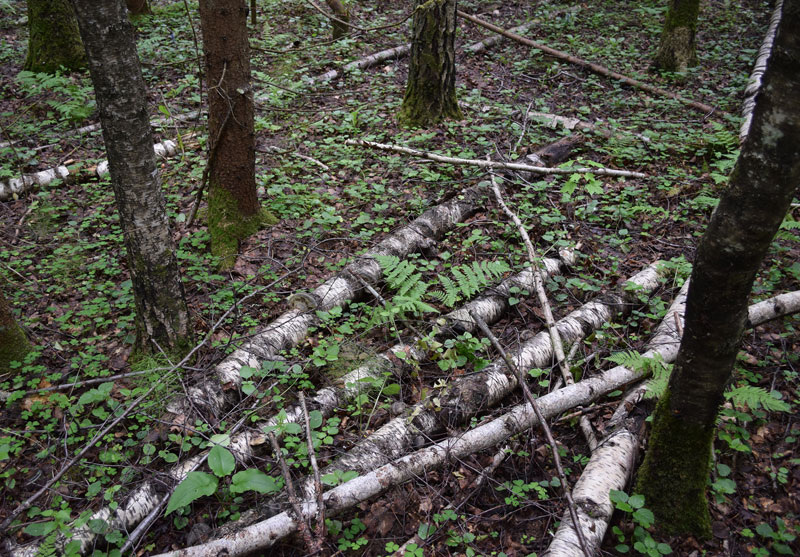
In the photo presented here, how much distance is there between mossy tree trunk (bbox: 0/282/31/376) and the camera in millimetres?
3801

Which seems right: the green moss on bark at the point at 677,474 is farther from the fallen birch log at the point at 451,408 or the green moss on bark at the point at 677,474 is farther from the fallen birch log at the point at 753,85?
the fallen birch log at the point at 753,85

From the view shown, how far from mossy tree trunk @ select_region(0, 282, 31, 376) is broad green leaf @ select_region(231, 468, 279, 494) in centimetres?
237

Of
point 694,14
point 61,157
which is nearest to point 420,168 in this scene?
point 61,157

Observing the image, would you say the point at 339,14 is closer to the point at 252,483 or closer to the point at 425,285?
the point at 425,285

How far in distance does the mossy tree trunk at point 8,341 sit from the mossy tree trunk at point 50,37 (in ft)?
22.8

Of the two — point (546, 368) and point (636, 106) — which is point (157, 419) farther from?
point (636, 106)

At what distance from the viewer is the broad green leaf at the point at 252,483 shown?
9.02 feet

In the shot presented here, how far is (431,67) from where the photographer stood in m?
7.18

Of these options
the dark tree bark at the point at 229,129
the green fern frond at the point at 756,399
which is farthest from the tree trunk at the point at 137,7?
the green fern frond at the point at 756,399

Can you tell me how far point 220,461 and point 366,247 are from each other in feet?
9.32

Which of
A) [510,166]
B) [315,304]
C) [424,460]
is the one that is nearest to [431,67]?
[510,166]

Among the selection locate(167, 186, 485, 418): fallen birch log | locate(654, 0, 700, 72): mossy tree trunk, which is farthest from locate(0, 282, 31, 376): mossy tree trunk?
locate(654, 0, 700, 72): mossy tree trunk

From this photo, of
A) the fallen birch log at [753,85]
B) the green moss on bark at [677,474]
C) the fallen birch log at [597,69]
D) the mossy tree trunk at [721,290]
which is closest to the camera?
the mossy tree trunk at [721,290]

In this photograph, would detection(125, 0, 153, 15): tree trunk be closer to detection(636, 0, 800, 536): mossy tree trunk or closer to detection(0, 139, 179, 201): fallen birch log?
detection(0, 139, 179, 201): fallen birch log
